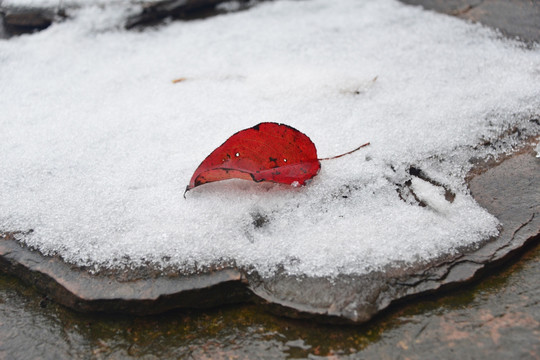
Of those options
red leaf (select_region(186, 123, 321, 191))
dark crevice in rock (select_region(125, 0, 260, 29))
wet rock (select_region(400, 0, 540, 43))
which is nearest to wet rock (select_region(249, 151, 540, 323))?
red leaf (select_region(186, 123, 321, 191))

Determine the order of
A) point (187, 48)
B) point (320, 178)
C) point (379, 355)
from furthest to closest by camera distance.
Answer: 1. point (187, 48)
2. point (320, 178)
3. point (379, 355)

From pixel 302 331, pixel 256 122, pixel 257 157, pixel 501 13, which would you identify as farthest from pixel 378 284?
pixel 501 13

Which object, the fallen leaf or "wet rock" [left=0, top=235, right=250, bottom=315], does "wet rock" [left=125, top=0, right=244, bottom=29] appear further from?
"wet rock" [left=0, top=235, right=250, bottom=315]

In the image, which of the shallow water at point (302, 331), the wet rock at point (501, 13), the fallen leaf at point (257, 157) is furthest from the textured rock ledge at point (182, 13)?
the shallow water at point (302, 331)

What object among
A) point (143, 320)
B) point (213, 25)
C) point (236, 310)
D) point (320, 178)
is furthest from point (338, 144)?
point (213, 25)

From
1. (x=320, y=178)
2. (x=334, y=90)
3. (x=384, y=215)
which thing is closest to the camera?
(x=384, y=215)

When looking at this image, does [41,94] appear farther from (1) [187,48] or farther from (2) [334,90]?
(2) [334,90]
